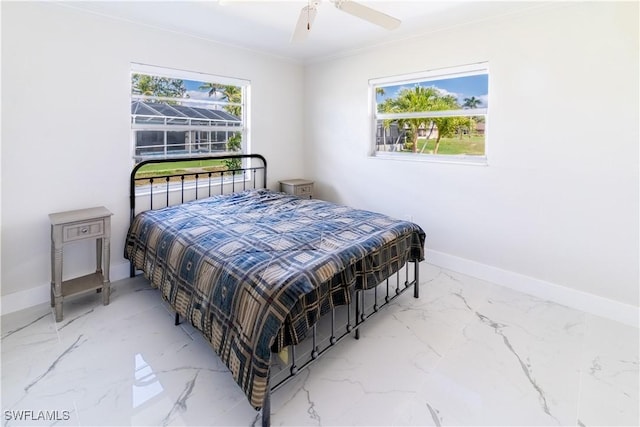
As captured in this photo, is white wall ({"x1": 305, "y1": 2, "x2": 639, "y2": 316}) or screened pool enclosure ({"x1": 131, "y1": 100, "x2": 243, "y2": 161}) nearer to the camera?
white wall ({"x1": 305, "y1": 2, "x2": 639, "y2": 316})

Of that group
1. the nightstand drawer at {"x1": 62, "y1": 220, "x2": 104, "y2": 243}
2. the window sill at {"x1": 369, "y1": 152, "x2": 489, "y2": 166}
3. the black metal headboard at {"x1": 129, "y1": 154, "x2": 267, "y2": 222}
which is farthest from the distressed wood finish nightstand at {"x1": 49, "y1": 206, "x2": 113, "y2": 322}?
the window sill at {"x1": 369, "y1": 152, "x2": 489, "y2": 166}

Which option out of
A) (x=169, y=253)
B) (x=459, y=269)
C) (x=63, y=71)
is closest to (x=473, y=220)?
(x=459, y=269)

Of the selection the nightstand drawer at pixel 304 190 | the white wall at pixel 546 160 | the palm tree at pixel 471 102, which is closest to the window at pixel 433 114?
the palm tree at pixel 471 102

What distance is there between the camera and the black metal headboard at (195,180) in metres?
3.25

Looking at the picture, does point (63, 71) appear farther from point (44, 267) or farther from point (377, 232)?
point (377, 232)

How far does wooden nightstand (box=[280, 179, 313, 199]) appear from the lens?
4250 mm

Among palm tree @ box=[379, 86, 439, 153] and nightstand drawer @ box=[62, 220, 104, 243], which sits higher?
palm tree @ box=[379, 86, 439, 153]

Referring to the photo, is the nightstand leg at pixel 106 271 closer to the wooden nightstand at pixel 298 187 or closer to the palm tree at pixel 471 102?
the wooden nightstand at pixel 298 187

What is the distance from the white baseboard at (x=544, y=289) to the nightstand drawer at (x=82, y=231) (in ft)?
10.2

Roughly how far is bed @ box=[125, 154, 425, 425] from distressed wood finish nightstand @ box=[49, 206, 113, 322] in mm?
286

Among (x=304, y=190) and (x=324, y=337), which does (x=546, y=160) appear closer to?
(x=324, y=337)

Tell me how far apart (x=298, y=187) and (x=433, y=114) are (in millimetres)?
1808

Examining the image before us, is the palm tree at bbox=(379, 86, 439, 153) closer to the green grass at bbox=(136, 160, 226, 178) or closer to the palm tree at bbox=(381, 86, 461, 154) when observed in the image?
the palm tree at bbox=(381, 86, 461, 154)

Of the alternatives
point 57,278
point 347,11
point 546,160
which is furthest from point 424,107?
point 57,278
